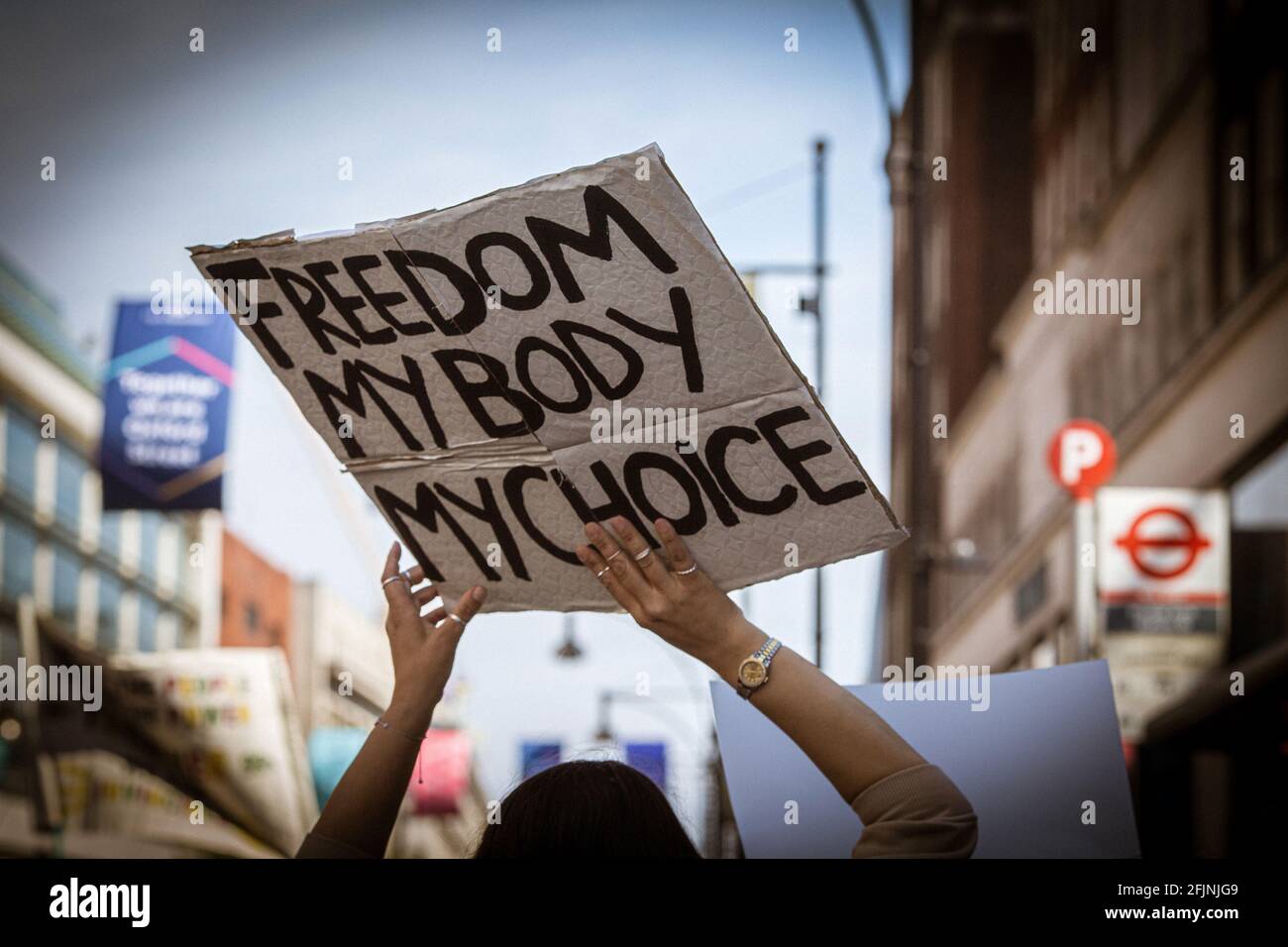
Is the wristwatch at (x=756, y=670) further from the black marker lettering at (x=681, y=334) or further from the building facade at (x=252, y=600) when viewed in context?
the building facade at (x=252, y=600)

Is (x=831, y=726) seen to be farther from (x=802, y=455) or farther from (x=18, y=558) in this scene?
(x=18, y=558)

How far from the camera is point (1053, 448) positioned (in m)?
15.9

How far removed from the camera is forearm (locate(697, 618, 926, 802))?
239 cm

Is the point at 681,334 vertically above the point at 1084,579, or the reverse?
the point at 681,334

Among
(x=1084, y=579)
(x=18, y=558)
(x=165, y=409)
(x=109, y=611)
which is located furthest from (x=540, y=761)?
(x=109, y=611)

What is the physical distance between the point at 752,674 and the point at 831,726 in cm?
15

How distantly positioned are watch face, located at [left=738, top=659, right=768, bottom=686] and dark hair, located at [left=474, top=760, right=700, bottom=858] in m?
0.26

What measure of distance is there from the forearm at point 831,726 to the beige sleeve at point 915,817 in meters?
0.02

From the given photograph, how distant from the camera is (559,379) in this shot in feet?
9.09

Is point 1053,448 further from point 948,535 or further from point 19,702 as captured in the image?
point 948,535

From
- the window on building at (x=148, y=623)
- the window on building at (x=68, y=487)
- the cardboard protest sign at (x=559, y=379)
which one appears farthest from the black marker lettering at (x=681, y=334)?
the window on building at (x=148, y=623)

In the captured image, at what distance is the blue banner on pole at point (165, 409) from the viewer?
49.0ft

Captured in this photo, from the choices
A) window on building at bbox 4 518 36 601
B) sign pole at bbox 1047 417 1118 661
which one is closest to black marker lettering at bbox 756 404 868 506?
sign pole at bbox 1047 417 1118 661
